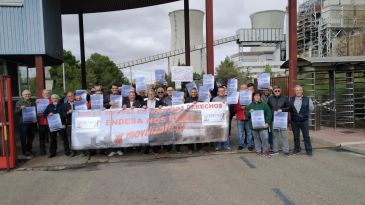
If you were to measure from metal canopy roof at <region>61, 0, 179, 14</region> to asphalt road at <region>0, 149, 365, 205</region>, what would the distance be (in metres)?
11.8

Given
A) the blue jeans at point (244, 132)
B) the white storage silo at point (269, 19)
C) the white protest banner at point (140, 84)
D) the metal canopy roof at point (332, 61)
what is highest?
the white storage silo at point (269, 19)

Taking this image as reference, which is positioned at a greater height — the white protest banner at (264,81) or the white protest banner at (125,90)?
the white protest banner at (264,81)

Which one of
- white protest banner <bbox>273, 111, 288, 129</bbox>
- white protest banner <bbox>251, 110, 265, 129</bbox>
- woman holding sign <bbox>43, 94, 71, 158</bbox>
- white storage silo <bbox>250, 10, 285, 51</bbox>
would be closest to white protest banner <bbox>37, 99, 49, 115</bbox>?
woman holding sign <bbox>43, 94, 71, 158</bbox>

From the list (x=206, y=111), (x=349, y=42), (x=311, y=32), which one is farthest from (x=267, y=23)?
(x=206, y=111)

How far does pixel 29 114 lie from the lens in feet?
32.4

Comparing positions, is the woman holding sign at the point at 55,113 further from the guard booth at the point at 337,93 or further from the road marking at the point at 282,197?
the guard booth at the point at 337,93

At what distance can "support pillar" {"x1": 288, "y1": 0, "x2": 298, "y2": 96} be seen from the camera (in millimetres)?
13188

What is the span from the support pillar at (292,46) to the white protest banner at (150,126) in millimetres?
4474

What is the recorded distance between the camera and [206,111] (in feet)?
32.2

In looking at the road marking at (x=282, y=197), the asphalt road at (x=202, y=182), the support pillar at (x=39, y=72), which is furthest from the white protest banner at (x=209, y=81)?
the support pillar at (x=39, y=72)

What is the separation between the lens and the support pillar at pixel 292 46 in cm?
1319

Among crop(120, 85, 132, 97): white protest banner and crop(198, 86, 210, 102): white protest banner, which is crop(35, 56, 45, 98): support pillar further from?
crop(198, 86, 210, 102): white protest banner

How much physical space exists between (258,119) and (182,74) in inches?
151

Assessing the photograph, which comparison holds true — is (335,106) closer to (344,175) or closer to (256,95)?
(256,95)
